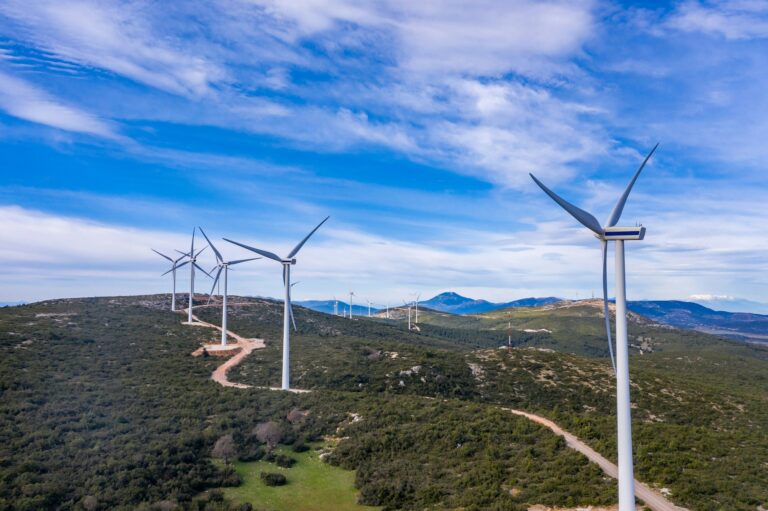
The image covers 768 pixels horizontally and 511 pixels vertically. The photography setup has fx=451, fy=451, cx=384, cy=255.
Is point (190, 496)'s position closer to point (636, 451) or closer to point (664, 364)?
point (636, 451)

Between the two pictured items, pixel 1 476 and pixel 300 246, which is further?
pixel 300 246

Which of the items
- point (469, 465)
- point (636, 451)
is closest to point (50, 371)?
point (469, 465)

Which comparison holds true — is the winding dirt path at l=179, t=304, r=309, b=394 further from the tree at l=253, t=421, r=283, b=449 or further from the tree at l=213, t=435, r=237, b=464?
the tree at l=213, t=435, r=237, b=464

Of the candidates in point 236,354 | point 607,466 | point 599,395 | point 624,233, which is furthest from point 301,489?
point 236,354

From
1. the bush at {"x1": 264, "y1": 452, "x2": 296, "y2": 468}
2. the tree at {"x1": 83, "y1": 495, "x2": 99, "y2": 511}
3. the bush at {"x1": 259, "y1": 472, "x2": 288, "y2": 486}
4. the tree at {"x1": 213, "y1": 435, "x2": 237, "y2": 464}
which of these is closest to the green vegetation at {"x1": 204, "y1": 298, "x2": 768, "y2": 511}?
the bush at {"x1": 259, "y1": 472, "x2": 288, "y2": 486}

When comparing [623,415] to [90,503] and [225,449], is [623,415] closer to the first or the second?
[225,449]

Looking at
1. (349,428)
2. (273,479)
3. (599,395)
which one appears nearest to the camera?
(273,479)

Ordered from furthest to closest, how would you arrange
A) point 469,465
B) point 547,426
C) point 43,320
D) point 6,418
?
point 43,320
point 547,426
point 6,418
point 469,465
